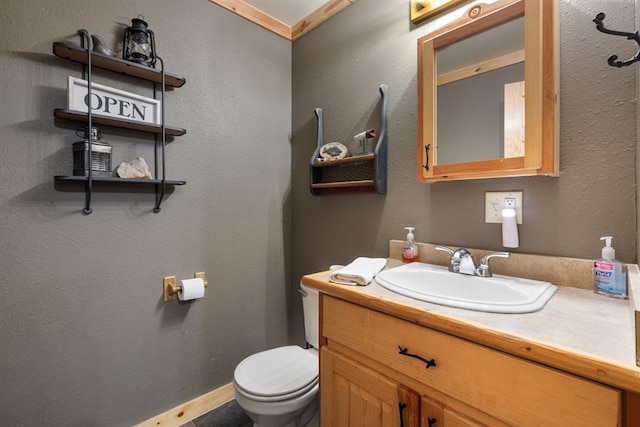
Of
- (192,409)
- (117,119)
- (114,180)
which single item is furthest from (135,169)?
(192,409)

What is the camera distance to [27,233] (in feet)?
3.77

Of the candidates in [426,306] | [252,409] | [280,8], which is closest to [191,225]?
[252,409]

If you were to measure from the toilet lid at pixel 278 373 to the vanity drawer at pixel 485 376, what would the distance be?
0.46 m

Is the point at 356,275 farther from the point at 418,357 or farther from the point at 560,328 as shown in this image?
the point at 560,328

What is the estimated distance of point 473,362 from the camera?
655 millimetres

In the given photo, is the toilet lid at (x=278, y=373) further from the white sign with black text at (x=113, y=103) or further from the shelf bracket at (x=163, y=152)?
the white sign with black text at (x=113, y=103)

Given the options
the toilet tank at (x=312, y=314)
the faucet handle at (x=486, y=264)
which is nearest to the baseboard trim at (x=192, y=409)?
the toilet tank at (x=312, y=314)

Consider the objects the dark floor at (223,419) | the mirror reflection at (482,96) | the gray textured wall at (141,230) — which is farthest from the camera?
the dark floor at (223,419)

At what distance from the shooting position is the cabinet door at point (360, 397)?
0.78m

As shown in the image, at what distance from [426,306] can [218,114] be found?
150 cm

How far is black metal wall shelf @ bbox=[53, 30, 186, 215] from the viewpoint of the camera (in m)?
1.17

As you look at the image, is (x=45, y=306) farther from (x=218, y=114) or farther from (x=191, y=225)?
(x=218, y=114)

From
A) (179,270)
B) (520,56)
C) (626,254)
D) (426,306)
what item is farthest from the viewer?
(179,270)

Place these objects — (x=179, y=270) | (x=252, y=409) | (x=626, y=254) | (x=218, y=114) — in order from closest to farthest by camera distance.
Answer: (x=626, y=254), (x=252, y=409), (x=179, y=270), (x=218, y=114)
